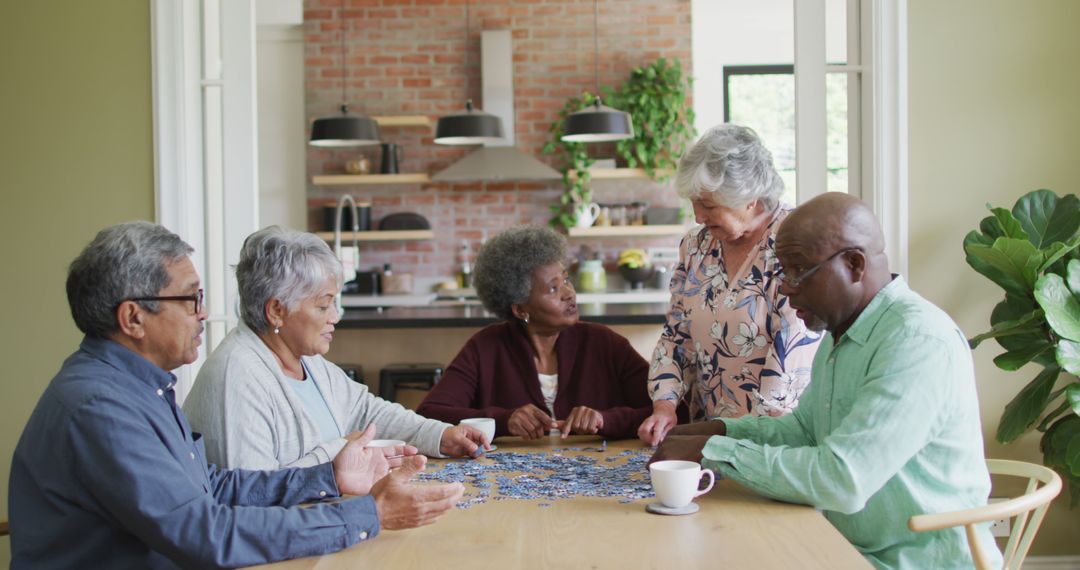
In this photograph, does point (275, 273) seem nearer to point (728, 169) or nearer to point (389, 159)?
point (728, 169)

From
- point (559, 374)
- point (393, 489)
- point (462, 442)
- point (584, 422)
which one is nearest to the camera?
point (393, 489)

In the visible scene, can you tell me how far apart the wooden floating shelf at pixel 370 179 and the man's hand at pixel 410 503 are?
20.9 ft

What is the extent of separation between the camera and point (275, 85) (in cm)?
829

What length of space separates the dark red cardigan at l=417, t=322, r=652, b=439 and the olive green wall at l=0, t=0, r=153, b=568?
4.51ft

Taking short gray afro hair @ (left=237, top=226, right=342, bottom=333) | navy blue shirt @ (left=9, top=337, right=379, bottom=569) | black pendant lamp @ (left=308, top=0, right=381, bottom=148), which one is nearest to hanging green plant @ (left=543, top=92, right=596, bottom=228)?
black pendant lamp @ (left=308, top=0, right=381, bottom=148)

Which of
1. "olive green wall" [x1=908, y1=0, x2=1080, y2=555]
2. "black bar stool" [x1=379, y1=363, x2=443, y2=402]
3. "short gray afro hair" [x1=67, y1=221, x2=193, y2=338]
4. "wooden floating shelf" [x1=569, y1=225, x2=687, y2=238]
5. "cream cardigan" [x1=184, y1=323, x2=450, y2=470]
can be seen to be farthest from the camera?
Answer: "wooden floating shelf" [x1=569, y1=225, x2=687, y2=238]

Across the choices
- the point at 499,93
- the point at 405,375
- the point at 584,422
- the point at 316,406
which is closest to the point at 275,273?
the point at 316,406

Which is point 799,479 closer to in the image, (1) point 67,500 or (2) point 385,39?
(1) point 67,500

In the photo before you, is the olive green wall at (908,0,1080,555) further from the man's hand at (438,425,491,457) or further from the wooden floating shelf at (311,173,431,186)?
the wooden floating shelf at (311,173,431,186)

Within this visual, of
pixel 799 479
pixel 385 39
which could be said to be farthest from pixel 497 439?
pixel 385 39

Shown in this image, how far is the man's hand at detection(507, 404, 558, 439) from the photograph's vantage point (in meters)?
2.55

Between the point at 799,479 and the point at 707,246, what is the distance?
1.07m

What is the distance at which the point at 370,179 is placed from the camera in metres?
7.93

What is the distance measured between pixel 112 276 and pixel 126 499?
40 cm
